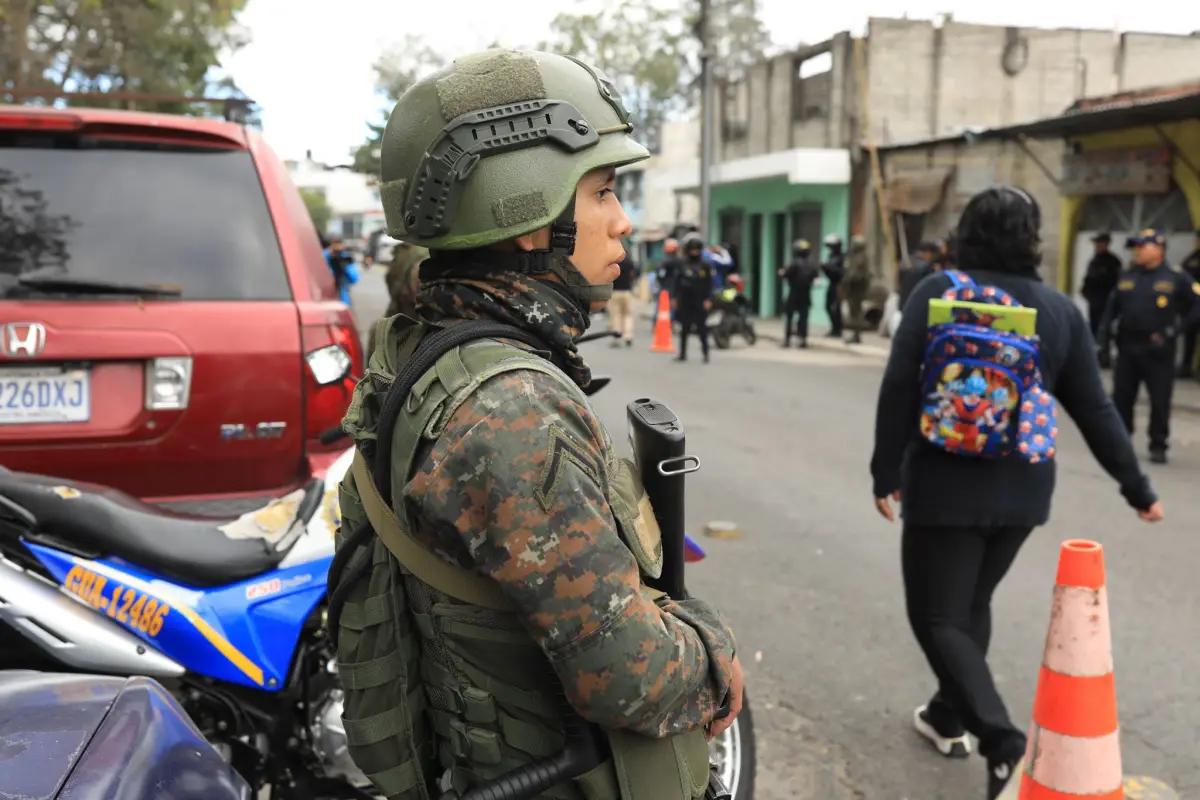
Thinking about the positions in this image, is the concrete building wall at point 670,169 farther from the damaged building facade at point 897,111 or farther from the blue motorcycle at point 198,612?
the blue motorcycle at point 198,612

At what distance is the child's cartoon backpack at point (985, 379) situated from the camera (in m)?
2.92

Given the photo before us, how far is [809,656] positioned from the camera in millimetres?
4227

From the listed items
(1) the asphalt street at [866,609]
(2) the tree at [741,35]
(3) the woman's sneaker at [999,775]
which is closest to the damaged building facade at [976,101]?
(1) the asphalt street at [866,609]

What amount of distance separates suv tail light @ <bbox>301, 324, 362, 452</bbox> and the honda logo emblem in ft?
2.26

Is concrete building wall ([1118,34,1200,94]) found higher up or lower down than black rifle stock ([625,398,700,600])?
higher up

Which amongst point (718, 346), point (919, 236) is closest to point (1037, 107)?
point (919, 236)

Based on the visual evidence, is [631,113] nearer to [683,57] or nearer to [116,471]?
[116,471]

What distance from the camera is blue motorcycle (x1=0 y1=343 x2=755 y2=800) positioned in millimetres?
2330

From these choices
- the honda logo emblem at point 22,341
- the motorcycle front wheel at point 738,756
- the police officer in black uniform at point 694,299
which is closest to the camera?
the motorcycle front wheel at point 738,756

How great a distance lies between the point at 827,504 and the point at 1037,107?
741 inches

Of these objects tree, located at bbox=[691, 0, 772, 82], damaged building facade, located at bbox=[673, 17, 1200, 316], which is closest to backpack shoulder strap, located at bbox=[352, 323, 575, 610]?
damaged building facade, located at bbox=[673, 17, 1200, 316]

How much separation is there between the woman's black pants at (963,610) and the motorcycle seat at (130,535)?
1849 mm

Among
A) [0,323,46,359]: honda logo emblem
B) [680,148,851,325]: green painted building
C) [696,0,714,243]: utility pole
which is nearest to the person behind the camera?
[0,323,46,359]: honda logo emblem

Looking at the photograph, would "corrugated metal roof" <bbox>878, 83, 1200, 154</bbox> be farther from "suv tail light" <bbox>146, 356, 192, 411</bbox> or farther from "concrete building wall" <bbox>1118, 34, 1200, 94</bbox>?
"suv tail light" <bbox>146, 356, 192, 411</bbox>
